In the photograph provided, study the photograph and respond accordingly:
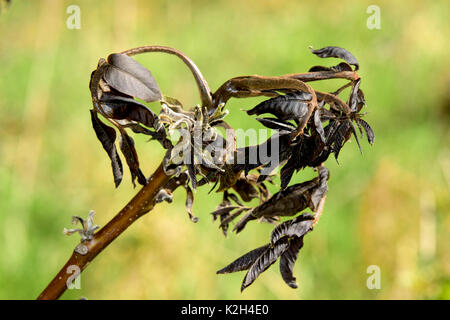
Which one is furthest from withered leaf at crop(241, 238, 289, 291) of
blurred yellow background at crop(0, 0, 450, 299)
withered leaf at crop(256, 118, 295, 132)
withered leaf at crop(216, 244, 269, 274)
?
blurred yellow background at crop(0, 0, 450, 299)

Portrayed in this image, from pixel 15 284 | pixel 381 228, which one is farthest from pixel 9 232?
pixel 381 228

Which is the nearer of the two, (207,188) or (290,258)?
(290,258)

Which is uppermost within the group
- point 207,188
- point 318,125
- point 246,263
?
point 207,188

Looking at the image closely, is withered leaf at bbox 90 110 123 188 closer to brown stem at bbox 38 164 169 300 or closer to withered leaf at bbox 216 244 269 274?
brown stem at bbox 38 164 169 300

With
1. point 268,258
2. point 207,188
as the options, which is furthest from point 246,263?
point 207,188

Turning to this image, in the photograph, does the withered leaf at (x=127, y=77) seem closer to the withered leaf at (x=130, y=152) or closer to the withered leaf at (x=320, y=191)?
the withered leaf at (x=130, y=152)

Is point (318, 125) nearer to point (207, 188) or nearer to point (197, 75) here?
point (197, 75)

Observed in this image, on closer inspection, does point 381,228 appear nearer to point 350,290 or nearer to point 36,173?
point 350,290
